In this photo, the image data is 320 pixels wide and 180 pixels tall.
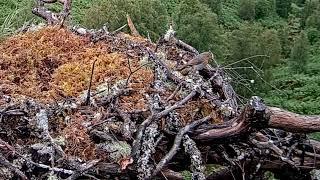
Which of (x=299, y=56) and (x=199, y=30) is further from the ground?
(x=199, y=30)

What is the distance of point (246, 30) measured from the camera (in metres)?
17.8

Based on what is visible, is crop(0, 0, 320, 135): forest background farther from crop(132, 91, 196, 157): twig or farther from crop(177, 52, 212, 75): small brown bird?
crop(132, 91, 196, 157): twig

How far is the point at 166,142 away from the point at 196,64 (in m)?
0.73

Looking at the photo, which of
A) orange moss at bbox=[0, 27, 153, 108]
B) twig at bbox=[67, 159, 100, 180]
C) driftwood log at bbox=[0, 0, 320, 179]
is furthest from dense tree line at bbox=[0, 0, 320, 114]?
twig at bbox=[67, 159, 100, 180]

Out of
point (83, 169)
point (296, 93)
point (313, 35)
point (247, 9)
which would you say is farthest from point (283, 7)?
point (83, 169)

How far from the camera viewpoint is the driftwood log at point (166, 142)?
7.15 ft

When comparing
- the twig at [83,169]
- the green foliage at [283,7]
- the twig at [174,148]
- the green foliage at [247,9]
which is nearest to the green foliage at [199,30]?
the twig at [174,148]

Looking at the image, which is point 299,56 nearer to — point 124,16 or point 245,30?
point 245,30

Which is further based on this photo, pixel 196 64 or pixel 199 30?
pixel 199 30

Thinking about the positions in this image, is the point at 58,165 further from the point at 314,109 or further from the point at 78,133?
the point at 314,109

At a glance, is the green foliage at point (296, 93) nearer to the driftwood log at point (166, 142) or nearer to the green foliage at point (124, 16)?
the green foliage at point (124, 16)

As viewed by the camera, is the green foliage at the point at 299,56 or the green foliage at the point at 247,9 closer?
the green foliage at the point at 299,56

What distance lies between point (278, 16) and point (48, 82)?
28181 mm

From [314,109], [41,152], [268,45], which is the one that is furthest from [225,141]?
[268,45]
